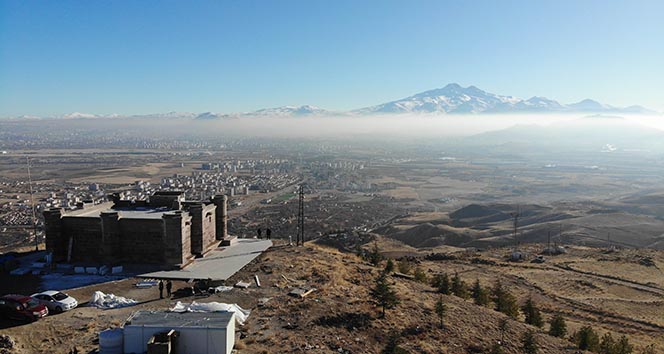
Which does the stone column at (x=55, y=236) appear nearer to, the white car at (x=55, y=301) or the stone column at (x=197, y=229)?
the stone column at (x=197, y=229)

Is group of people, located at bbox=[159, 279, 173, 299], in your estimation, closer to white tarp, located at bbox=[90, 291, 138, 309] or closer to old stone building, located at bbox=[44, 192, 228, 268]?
white tarp, located at bbox=[90, 291, 138, 309]

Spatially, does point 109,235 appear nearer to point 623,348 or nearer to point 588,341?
point 588,341

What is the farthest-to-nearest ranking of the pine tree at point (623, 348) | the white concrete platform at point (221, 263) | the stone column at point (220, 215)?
1. the stone column at point (220, 215)
2. the white concrete platform at point (221, 263)
3. the pine tree at point (623, 348)

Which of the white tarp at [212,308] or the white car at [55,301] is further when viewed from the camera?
the white car at [55,301]

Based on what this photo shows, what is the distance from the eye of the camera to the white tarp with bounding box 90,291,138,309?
1766 centimetres

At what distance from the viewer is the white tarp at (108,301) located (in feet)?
57.9

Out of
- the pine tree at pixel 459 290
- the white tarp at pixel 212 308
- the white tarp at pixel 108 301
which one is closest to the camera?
the white tarp at pixel 212 308


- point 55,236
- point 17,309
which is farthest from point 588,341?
point 55,236

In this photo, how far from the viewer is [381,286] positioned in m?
18.1

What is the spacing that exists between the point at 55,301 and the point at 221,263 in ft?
27.1

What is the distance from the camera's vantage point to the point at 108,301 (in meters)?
17.8

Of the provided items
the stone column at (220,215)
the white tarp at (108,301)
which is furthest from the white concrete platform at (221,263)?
the white tarp at (108,301)

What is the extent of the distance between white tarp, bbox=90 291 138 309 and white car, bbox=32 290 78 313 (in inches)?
27.3

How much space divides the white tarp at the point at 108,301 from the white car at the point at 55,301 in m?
0.69
